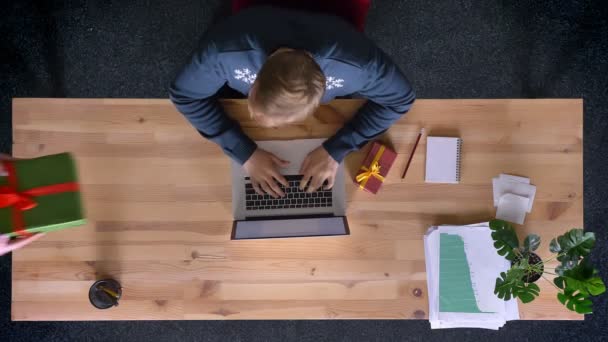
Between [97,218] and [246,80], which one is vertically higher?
[246,80]

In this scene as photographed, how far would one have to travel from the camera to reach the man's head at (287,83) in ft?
2.46

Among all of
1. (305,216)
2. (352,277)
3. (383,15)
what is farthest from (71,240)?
(383,15)

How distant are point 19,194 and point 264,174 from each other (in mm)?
509

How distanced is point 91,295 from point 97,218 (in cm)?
19

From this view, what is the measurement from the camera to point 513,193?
3.61 ft

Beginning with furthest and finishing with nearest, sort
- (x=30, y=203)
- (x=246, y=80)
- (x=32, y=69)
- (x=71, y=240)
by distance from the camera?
1. (x=32, y=69)
2. (x=71, y=240)
3. (x=246, y=80)
4. (x=30, y=203)

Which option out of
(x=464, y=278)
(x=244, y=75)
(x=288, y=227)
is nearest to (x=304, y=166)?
(x=288, y=227)

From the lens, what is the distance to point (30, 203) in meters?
0.80

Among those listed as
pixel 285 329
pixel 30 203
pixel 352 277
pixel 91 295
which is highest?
pixel 30 203

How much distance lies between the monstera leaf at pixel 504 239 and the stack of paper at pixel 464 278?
82mm

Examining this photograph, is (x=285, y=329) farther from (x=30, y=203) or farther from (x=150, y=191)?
(x=30, y=203)

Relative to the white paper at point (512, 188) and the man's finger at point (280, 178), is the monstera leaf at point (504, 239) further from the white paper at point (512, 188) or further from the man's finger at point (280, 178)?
the man's finger at point (280, 178)

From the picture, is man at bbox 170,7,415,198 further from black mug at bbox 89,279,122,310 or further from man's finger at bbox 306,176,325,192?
black mug at bbox 89,279,122,310

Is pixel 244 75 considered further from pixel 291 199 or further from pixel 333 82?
pixel 291 199
